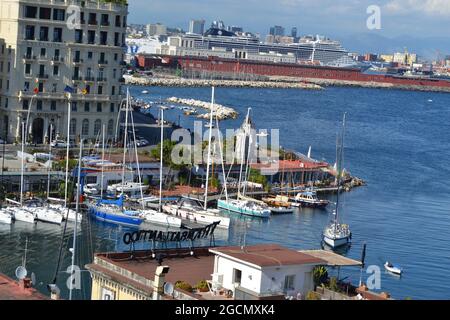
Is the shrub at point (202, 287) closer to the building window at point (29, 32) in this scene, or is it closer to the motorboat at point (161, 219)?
the motorboat at point (161, 219)

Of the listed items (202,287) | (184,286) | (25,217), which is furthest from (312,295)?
(25,217)

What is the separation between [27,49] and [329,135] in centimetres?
2687

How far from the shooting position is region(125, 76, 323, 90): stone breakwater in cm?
9157

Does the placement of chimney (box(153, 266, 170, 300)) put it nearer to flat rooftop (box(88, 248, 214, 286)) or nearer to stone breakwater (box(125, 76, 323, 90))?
flat rooftop (box(88, 248, 214, 286))

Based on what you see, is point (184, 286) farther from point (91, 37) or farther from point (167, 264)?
point (91, 37)

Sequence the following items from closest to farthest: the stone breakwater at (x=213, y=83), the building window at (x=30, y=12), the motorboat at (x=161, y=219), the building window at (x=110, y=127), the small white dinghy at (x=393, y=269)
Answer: the small white dinghy at (x=393, y=269), the motorboat at (x=161, y=219), the building window at (x=30, y=12), the building window at (x=110, y=127), the stone breakwater at (x=213, y=83)

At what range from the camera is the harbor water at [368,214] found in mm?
22172

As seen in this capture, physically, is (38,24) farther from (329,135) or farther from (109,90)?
(329,135)

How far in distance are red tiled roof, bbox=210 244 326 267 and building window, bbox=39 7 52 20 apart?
2307cm

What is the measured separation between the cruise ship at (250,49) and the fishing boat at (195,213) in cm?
9632

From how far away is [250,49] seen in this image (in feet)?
478

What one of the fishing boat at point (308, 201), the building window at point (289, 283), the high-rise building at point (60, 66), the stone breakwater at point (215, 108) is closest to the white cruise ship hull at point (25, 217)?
the high-rise building at point (60, 66)

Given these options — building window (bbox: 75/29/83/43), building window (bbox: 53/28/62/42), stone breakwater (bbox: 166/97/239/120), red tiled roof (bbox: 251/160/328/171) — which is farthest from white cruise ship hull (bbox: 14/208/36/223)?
stone breakwater (bbox: 166/97/239/120)

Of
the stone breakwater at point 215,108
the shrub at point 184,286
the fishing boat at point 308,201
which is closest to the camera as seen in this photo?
the shrub at point 184,286
